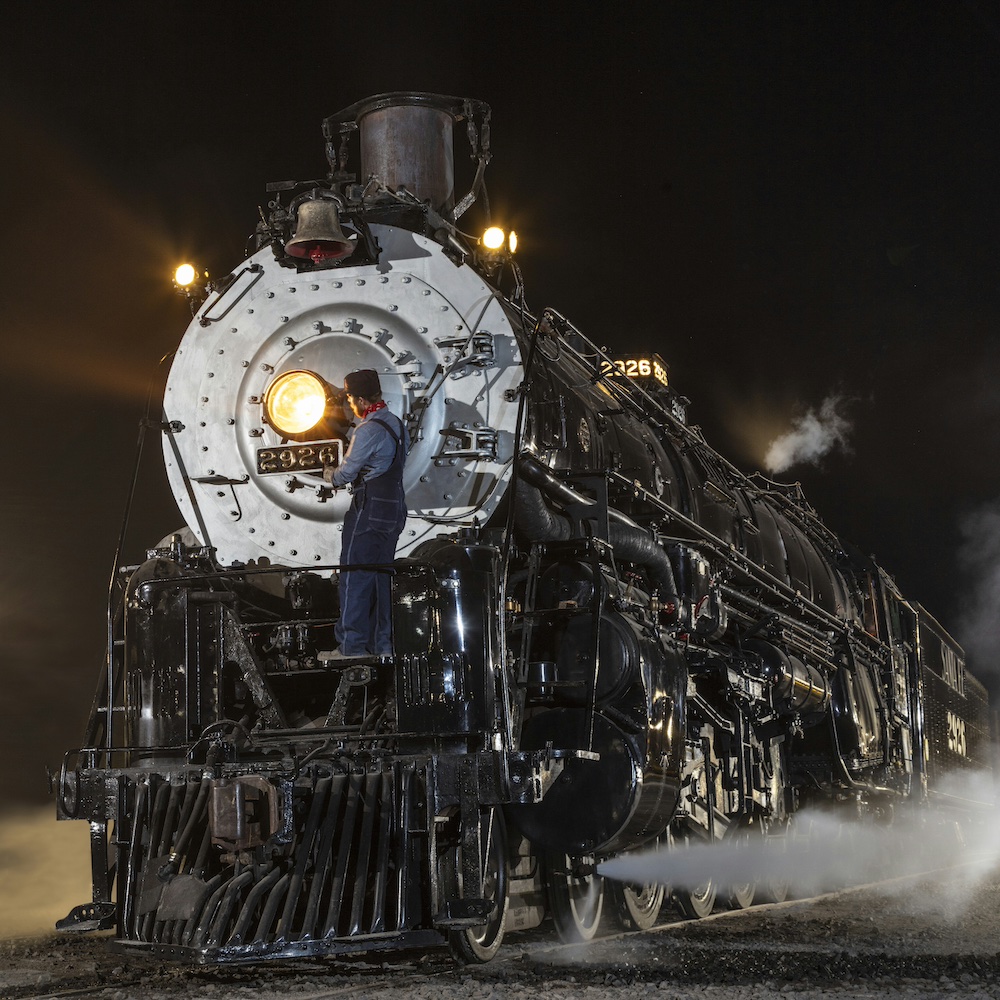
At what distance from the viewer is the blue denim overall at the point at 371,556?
530cm

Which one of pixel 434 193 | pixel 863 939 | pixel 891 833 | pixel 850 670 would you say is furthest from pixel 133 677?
pixel 891 833

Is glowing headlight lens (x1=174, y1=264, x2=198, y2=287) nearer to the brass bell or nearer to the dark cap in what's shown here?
the brass bell

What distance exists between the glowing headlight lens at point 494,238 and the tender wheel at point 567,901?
299 centimetres

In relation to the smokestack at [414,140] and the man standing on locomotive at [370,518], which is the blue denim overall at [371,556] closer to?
the man standing on locomotive at [370,518]

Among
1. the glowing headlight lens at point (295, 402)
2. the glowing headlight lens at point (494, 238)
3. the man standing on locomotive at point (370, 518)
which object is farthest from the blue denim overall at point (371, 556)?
the glowing headlight lens at point (494, 238)

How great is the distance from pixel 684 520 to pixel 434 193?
2.34m

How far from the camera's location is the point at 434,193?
7.04 m

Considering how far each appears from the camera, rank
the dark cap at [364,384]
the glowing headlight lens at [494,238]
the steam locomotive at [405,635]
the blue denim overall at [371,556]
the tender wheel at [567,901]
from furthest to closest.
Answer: the glowing headlight lens at [494,238], the tender wheel at [567,901], the dark cap at [364,384], the blue denim overall at [371,556], the steam locomotive at [405,635]

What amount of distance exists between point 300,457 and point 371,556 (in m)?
0.72

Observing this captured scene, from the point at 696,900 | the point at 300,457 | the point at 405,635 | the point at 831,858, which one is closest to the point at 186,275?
→ the point at 300,457

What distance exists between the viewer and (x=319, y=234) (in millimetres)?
5805

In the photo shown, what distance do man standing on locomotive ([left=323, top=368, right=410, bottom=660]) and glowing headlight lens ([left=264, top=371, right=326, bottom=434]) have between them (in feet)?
0.82

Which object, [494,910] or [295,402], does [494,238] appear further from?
[494,910]

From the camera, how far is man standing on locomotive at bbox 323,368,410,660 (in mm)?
5309
